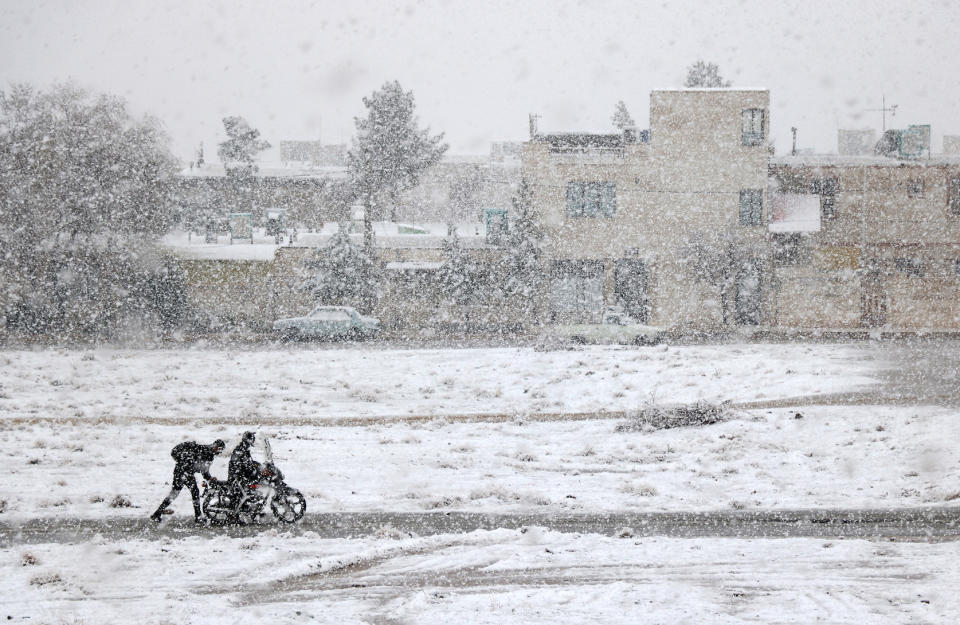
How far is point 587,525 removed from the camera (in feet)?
37.6

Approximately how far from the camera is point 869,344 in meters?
32.8

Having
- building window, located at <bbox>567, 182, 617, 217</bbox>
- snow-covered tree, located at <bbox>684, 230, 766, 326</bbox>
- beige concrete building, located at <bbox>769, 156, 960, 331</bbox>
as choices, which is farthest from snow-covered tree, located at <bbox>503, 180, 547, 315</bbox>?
beige concrete building, located at <bbox>769, 156, 960, 331</bbox>

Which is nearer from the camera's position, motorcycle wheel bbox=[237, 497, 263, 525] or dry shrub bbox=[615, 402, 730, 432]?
motorcycle wheel bbox=[237, 497, 263, 525]

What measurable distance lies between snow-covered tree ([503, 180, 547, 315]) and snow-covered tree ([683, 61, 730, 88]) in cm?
2962

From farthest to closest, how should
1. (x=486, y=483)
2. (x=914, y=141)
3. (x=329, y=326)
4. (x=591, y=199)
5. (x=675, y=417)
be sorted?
1. (x=914, y=141)
2. (x=591, y=199)
3. (x=329, y=326)
4. (x=675, y=417)
5. (x=486, y=483)

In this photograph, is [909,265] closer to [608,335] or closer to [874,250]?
[874,250]

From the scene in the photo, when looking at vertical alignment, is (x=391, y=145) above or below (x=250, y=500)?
above

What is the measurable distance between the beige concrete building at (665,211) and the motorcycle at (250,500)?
34.8m

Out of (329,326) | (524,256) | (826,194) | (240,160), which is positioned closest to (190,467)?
(329,326)

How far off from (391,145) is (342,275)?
63.7 feet

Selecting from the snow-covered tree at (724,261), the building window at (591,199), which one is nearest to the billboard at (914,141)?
the snow-covered tree at (724,261)

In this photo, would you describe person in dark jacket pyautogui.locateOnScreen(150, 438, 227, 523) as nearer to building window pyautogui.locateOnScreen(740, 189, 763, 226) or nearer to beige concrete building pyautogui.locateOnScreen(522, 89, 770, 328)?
beige concrete building pyautogui.locateOnScreen(522, 89, 770, 328)

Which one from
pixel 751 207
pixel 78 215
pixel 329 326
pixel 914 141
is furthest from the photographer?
pixel 914 141

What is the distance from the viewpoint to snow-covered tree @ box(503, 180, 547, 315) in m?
45.1
